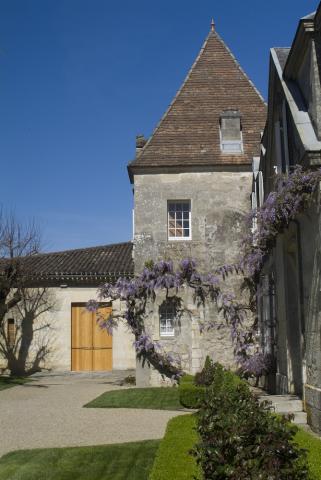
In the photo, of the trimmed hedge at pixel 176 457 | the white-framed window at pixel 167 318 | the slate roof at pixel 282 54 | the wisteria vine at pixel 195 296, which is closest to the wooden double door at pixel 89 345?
the wisteria vine at pixel 195 296

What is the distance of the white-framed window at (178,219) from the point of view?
16.4 m

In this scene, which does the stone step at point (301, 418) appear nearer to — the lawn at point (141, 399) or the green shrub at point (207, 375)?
the green shrub at point (207, 375)

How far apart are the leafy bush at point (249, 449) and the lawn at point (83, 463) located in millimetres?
2729

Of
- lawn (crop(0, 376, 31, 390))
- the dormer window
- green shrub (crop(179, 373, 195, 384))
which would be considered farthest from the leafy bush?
lawn (crop(0, 376, 31, 390))

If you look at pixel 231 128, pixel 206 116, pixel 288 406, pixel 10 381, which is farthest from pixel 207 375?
pixel 206 116

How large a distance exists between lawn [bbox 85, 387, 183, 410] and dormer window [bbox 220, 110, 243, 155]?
740cm

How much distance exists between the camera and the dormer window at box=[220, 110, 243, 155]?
55.1ft

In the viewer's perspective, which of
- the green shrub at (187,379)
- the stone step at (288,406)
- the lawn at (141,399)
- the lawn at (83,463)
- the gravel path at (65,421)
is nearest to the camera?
the lawn at (83,463)

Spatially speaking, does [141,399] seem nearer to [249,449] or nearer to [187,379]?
[187,379]

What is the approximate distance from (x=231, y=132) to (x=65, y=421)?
10.2 m

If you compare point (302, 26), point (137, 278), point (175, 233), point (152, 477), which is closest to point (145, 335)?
point (137, 278)

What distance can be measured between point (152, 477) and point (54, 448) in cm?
407

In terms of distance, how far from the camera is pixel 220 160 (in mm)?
16297

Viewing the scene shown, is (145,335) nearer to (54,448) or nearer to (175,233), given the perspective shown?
(175,233)
